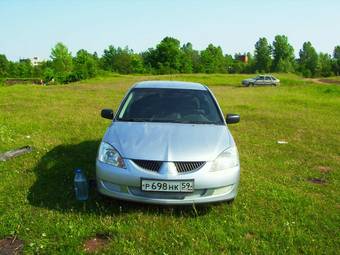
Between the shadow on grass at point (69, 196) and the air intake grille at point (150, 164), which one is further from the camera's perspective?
the shadow on grass at point (69, 196)

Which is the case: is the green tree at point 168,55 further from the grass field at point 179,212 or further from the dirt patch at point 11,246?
the dirt patch at point 11,246

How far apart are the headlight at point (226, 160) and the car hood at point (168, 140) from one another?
55mm

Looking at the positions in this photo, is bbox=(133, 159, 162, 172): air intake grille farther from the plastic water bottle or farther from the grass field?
the plastic water bottle

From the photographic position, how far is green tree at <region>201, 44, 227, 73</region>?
305 ft

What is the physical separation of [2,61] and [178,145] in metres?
98.5

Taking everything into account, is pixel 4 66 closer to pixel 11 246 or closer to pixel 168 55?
pixel 168 55

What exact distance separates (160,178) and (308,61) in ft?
300

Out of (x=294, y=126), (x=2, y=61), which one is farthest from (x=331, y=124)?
(x=2, y=61)

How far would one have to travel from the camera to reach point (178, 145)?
4441 millimetres

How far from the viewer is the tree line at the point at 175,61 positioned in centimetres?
7750

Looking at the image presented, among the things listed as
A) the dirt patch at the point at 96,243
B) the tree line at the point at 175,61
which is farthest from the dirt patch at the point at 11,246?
the tree line at the point at 175,61

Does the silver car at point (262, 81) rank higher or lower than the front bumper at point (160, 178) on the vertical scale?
lower

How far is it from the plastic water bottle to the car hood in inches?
21.2

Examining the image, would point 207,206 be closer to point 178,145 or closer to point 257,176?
point 178,145
